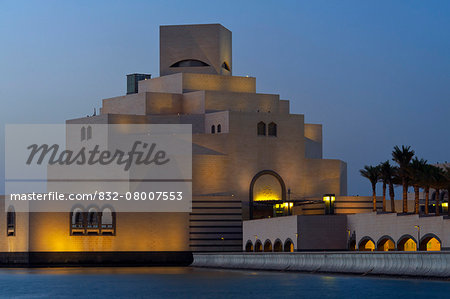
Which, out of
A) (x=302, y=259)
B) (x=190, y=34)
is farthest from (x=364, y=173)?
(x=190, y=34)

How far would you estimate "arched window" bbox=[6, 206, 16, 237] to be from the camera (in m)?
77.2

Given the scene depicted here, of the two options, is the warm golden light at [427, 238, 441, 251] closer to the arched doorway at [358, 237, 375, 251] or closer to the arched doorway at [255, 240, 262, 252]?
the arched doorway at [358, 237, 375, 251]

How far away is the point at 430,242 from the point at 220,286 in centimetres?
1841

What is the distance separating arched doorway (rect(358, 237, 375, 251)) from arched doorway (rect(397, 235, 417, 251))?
2243 millimetres

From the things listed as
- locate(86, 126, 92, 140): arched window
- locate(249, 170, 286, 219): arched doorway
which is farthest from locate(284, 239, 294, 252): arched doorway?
locate(86, 126, 92, 140): arched window

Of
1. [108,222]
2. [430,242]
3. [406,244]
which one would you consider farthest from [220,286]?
[108,222]

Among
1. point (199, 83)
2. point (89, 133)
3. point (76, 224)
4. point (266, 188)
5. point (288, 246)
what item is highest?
point (199, 83)

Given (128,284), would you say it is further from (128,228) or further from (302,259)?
(128,228)

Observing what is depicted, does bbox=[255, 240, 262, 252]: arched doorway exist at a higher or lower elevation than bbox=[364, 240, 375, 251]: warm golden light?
lower

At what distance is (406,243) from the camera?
2464 inches

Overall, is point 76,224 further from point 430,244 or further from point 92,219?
point 430,244

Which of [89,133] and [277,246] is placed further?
[89,133]

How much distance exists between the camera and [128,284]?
50.8 m

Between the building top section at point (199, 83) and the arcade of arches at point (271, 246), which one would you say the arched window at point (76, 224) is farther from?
the building top section at point (199, 83)
